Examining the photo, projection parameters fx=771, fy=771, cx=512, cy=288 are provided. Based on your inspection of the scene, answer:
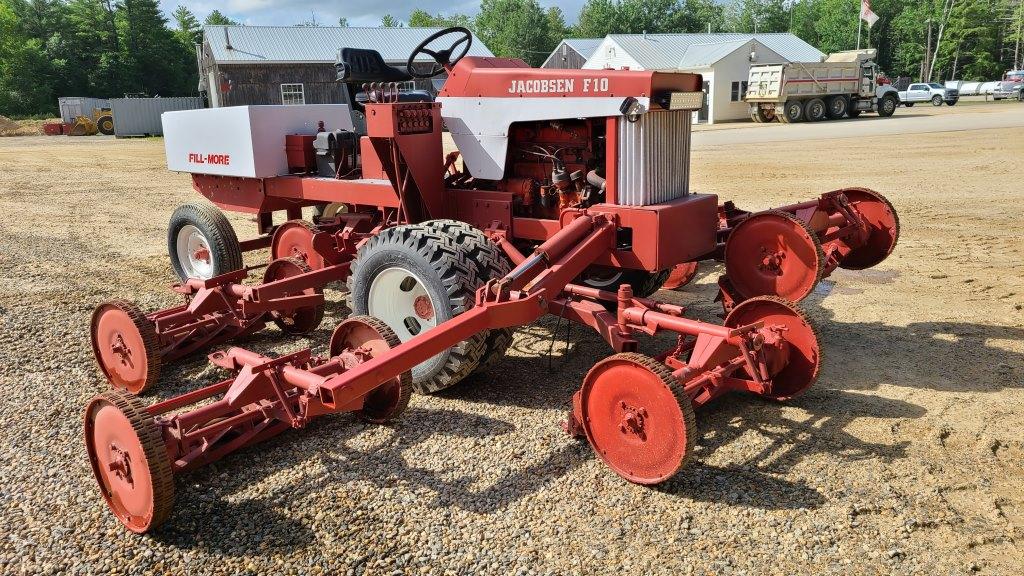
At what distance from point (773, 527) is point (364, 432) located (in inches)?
87.8

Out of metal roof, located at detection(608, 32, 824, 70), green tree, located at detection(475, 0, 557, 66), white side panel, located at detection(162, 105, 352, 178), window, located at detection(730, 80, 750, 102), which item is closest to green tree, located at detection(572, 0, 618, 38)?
green tree, located at detection(475, 0, 557, 66)

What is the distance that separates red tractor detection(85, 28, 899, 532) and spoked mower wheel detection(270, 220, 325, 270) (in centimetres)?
3

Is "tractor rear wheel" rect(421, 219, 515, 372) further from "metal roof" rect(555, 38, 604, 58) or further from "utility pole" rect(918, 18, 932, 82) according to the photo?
"utility pole" rect(918, 18, 932, 82)

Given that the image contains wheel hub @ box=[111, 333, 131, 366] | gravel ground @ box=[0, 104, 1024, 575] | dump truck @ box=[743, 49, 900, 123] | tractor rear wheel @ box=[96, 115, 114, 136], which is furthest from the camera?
tractor rear wheel @ box=[96, 115, 114, 136]

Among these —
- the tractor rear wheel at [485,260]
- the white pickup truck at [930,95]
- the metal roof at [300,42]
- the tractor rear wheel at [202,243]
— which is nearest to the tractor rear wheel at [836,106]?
the white pickup truck at [930,95]

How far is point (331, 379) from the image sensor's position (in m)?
3.65

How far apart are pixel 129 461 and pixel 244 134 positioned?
3.97m

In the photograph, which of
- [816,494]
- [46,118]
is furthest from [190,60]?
[816,494]

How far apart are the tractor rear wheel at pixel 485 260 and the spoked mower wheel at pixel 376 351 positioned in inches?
24.0

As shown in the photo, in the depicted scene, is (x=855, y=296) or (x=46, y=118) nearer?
(x=855, y=296)

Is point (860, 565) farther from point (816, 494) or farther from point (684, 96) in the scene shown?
point (684, 96)

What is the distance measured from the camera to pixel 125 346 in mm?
5098

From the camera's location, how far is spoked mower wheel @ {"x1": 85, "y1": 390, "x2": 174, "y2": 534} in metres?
3.33

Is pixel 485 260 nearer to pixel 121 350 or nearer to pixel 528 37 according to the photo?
pixel 121 350
